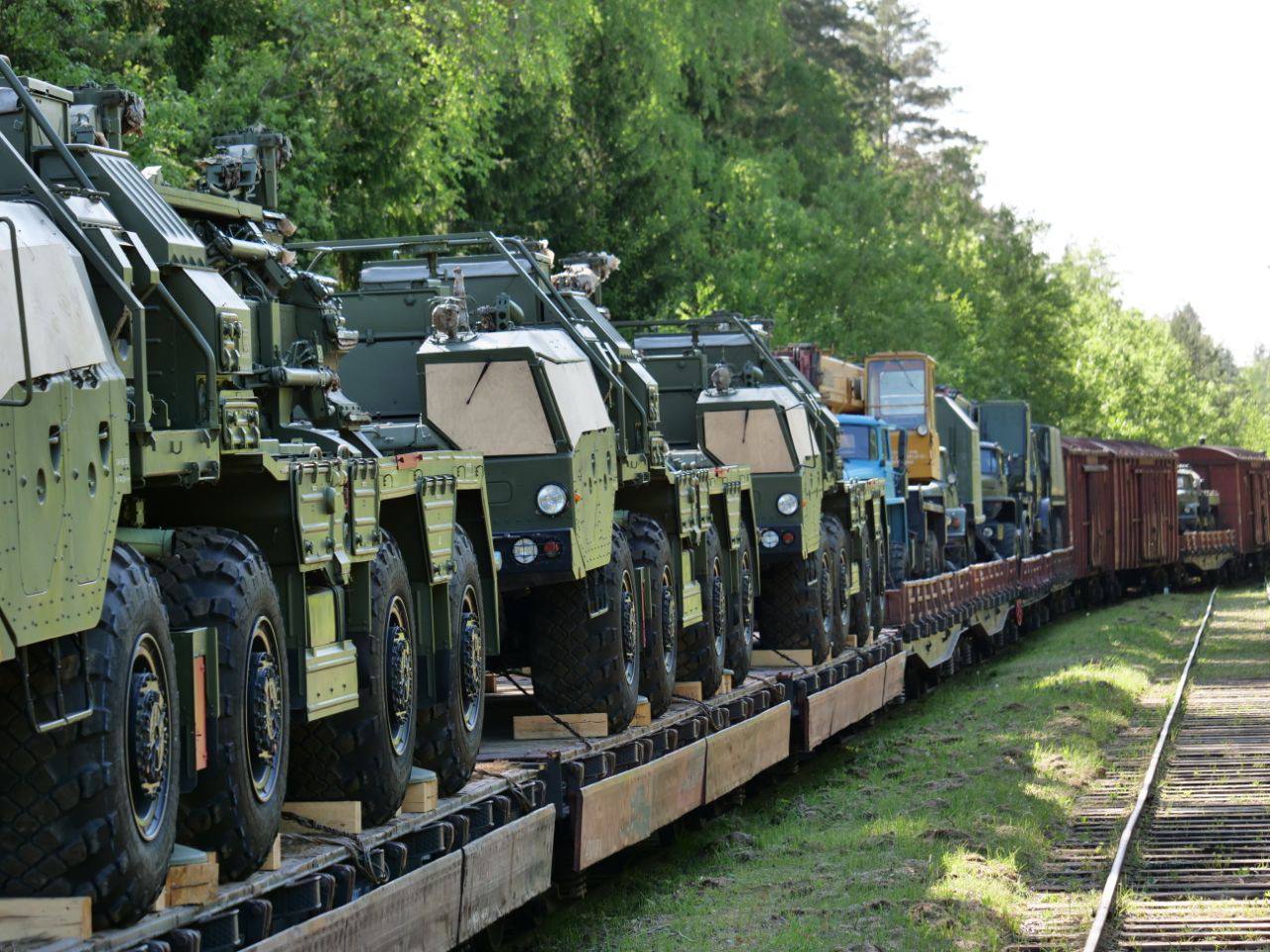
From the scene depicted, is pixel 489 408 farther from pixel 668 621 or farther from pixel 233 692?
pixel 233 692

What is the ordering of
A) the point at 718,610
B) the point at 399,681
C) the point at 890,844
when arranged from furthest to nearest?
the point at 718,610 < the point at 890,844 < the point at 399,681

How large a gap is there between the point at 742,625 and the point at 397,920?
28.6ft

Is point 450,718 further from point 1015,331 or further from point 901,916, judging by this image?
point 1015,331

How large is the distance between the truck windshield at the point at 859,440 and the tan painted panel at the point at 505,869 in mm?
16717

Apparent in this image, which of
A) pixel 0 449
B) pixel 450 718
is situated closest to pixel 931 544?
pixel 450 718

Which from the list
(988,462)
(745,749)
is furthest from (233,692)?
(988,462)

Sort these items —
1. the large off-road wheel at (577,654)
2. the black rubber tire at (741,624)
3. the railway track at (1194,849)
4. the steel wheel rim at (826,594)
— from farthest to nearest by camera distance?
the steel wheel rim at (826,594) < the black rubber tire at (741,624) < the large off-road wheel at (577,654) < the railway track at (1194,849)

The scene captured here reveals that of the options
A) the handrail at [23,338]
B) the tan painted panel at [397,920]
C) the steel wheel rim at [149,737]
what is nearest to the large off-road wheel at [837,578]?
the tan painted panel at [397,920]

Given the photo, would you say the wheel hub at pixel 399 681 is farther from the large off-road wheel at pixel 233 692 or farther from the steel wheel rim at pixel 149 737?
the steel wheel rim at pixel 149 737

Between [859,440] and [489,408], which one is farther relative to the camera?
[859,440]

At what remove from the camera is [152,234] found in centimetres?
810

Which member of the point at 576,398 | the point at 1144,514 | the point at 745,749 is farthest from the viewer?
the point at 1144,514

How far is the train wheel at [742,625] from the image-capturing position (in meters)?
16.9

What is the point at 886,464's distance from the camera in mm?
27797
